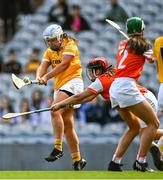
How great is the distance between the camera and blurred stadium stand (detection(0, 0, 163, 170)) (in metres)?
19.9

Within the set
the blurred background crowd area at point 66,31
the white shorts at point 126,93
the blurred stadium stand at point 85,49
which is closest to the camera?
the white shorts at point 126,93

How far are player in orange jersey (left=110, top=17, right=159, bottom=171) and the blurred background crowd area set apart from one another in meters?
5.66

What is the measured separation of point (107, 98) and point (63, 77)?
33.2 inches

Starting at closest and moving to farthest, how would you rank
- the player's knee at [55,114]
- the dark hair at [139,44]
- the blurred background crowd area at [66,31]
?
the dark hair at [139,44] < the player's knee at [55,114] < the blurred background crowd area at [66,31]

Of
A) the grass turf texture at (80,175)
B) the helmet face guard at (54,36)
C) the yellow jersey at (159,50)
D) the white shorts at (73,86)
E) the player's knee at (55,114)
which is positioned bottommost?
the grass turf texture at (80,175)

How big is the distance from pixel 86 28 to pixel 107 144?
5540 mm

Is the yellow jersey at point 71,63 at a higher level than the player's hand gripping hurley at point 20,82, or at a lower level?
higher

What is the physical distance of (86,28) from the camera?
24.2 metres

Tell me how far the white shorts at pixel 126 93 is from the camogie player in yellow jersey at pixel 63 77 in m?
1.13

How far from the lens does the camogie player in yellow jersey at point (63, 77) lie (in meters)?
15.0

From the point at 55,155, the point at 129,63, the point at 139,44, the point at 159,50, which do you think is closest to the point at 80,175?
the point at 55,155

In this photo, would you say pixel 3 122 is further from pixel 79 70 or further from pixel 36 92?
pixel 79 70

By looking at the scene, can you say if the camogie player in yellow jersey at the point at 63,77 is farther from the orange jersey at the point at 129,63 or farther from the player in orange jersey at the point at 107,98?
the orange jersey at the point at 129,63

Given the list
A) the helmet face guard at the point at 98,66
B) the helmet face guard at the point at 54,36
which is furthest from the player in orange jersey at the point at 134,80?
the helmet face guard at the point at 54,36
